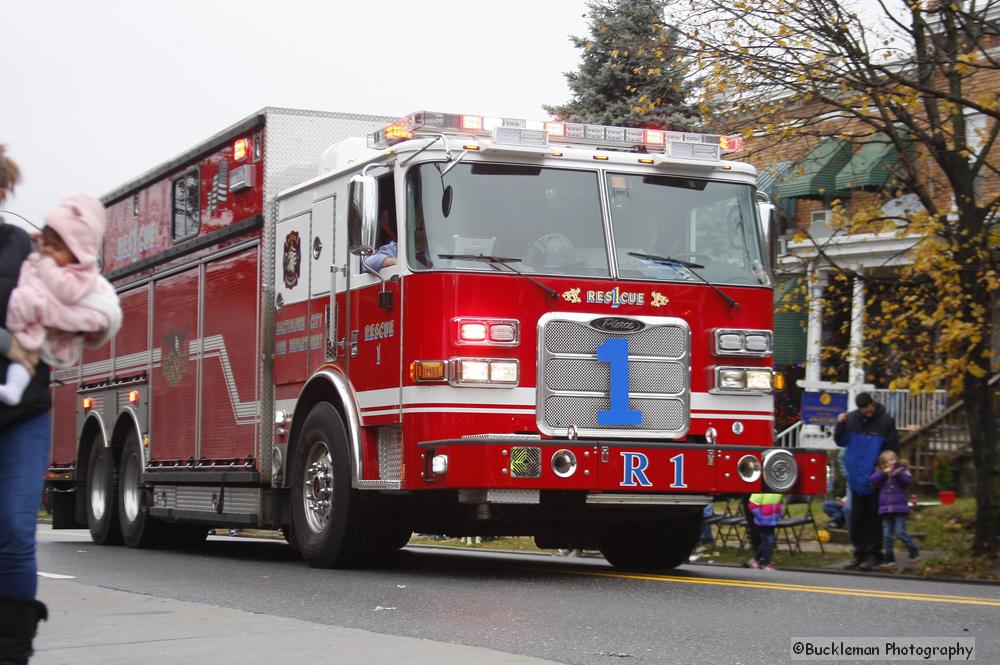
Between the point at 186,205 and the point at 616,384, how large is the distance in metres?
6.56

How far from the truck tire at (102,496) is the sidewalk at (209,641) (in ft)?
26.1

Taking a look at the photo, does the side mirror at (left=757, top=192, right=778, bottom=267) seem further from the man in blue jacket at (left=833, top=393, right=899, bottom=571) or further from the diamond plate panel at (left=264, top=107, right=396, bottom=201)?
the diamond plate panel at (left=264, top=107, right=396, bottom=201)

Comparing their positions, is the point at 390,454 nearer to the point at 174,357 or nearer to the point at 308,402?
the point at 308,402

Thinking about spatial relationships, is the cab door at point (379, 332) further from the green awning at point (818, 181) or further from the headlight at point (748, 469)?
the green awning at point (818, 181)

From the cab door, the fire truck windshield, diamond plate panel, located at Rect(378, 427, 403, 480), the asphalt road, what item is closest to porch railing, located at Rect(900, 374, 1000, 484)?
the asphalt road

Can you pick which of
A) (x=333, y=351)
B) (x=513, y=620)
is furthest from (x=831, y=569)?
(x=513, y=620)

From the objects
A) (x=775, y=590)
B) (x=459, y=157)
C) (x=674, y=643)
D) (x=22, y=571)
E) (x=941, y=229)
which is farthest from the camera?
(x=941, y=229)

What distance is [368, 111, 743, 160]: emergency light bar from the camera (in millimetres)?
11133

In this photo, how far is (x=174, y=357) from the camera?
619 inches

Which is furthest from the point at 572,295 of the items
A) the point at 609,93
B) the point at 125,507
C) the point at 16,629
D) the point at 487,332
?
the point at 609,93

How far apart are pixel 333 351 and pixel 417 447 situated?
67.1 inches

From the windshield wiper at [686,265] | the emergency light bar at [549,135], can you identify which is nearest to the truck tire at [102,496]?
the emergency light bar at [549,135]

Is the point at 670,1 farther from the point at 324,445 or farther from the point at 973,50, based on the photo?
the point at 324,445

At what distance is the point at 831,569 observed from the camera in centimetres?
1464
